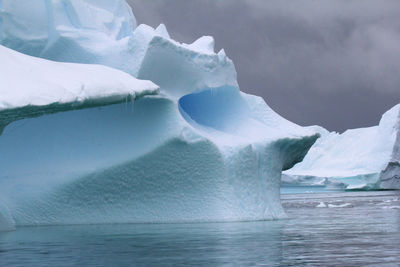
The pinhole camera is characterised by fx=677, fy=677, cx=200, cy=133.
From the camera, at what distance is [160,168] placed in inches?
488

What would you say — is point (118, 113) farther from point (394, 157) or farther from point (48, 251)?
point (394, 157)

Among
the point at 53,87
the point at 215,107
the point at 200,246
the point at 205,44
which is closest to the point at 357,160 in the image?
the point at 205,44

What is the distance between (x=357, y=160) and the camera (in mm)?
46375

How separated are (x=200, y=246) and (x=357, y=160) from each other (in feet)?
132

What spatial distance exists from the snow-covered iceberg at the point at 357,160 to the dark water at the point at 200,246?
33.0 meters

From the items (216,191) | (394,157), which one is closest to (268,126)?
(216,191)

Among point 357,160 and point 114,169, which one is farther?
point 357,160

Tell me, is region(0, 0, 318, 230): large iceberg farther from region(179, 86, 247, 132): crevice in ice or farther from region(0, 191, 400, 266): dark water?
region(0, 191, 400, 266): dark water

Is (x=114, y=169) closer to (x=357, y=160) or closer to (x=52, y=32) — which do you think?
(x=52, y=32)

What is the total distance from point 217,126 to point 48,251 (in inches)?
296

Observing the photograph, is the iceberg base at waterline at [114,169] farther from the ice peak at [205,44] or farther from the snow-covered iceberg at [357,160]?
the snow-covered iceberg at [357,160]

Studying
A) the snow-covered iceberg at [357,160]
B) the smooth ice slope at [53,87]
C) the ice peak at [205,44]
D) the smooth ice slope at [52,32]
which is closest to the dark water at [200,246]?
the smooth ice slope at [53,87]

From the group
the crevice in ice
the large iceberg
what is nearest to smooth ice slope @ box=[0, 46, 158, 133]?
the large iceberg

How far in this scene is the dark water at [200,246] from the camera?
6.11 metres
